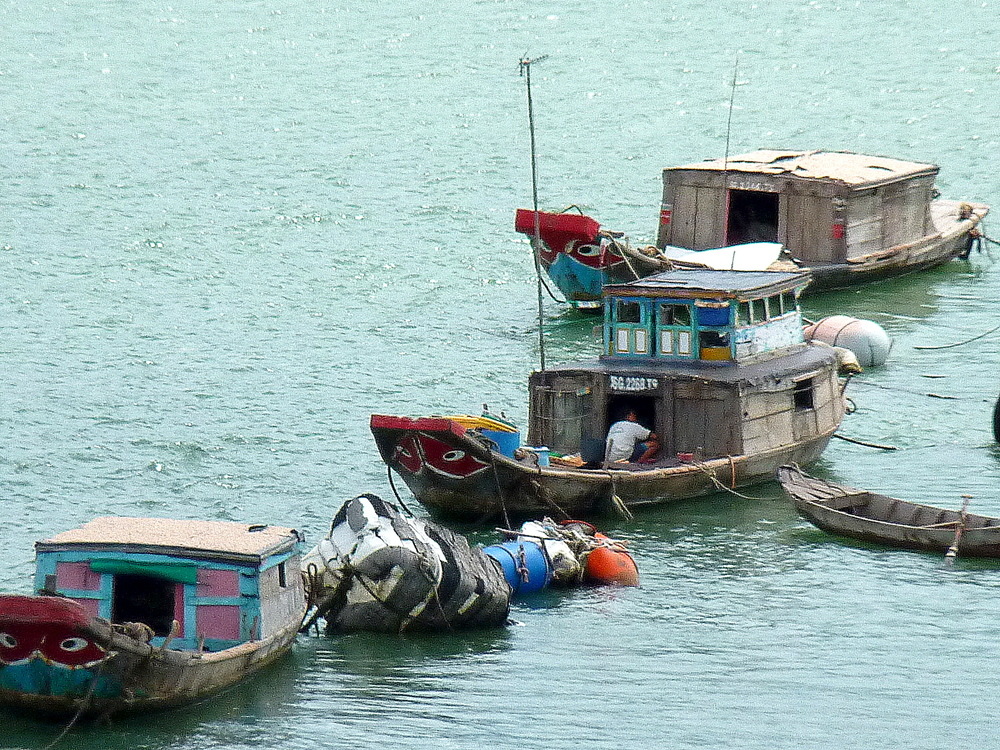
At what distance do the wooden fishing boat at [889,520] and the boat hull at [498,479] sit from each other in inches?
56.1

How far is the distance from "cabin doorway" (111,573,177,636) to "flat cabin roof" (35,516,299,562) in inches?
20.7

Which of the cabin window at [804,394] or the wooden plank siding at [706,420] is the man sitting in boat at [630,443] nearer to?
the wooden plank siding at [706,420]

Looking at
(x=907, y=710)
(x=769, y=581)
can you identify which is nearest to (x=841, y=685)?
(x=907, y=710)

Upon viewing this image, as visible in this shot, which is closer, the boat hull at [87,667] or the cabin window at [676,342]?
the boat hull at [87,667]

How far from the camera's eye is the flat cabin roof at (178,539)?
18.8 m

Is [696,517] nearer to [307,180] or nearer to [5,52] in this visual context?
[307,180]

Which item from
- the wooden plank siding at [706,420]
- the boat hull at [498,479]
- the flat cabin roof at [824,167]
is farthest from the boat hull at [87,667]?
the flat cabin roof at [824,167]

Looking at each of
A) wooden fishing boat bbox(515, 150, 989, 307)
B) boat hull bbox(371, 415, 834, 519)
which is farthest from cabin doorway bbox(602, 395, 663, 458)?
wooden fishing boat bbox(515, 150, 989, 307)

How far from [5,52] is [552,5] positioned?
21.3 m

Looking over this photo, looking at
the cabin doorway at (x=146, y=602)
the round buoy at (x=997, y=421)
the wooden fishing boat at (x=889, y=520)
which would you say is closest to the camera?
the cabin doorway at (x=146, y=602)

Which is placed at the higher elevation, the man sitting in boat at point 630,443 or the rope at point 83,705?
the man sitting in boat at point 630,443

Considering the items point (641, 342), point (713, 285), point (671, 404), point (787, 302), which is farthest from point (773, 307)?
point (671, 404)

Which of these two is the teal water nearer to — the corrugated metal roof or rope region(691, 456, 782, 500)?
rope region(691, 456, 782, 500)

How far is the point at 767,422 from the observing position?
26.9m
